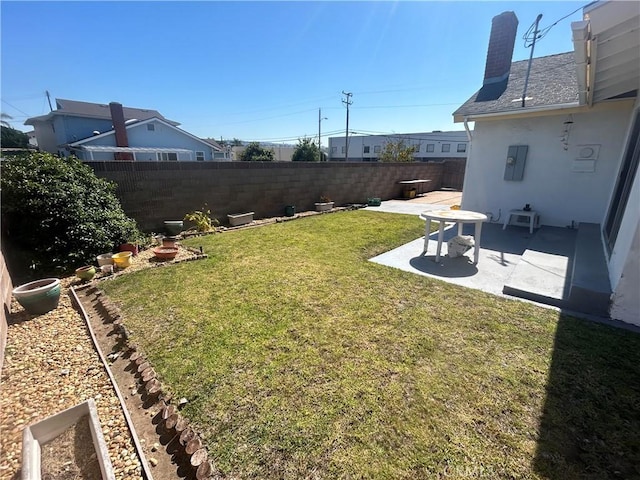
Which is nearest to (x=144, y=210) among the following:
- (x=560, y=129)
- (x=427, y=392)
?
(x=427, y=392)

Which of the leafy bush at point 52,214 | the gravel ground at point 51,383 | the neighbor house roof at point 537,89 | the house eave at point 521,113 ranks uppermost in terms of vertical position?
the neighbor house roof at point 537,89

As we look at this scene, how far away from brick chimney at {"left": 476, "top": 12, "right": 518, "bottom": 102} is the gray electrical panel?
207cm

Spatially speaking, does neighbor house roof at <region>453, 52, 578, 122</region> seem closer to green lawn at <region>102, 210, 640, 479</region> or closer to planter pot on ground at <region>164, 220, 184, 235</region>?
green lawn at <region>102, 210, 640, 479</region>

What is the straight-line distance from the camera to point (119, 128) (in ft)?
53.8

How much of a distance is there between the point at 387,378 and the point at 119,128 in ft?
67.3

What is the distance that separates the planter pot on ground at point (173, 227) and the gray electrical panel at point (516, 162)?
8248 millimetres

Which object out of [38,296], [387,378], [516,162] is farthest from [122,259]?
[516,162]

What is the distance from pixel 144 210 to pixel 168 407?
564cm

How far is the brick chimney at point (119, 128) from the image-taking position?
1599 centimetres

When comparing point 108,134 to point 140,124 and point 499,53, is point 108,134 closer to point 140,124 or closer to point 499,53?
point 140,124

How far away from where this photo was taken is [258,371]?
224 centimetres

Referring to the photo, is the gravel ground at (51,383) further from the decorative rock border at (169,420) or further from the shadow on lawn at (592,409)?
the shadow on lawn at (592,409)

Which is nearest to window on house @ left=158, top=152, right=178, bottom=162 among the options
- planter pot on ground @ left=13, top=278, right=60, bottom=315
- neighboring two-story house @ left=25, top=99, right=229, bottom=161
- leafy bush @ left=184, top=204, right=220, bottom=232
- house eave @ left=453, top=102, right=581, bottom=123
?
neighboring two-story house @ left=25, top=99, right=229, bottom=161

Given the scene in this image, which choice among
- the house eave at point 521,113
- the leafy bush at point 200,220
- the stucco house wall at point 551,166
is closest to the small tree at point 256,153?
the leafy bush at point 200,220
